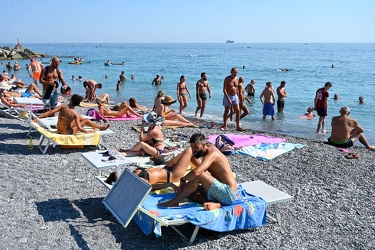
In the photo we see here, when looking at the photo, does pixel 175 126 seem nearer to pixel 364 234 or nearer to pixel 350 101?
pixel 364 234

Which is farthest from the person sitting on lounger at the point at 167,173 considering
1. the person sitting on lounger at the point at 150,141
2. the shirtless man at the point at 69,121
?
the shirtless man at the point at 69,121

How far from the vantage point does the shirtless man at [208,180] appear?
14.8 feet

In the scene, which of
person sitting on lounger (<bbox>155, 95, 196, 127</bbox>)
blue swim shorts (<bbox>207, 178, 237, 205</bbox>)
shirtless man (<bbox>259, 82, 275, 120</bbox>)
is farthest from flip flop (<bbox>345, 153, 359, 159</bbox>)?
shirtless man (<bbox>259, 82, 275, 120</bbox>)

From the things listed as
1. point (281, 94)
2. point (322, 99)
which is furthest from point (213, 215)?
point (281, 94)

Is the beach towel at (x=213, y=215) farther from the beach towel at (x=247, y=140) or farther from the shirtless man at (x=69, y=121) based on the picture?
the beach towel at (x=247, y=140)

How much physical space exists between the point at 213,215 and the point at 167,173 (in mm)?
1122

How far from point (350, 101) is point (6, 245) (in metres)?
20.3

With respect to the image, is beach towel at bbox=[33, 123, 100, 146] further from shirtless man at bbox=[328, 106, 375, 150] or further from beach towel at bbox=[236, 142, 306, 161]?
shirtless man at bbox=[328, 106, 375, 150]

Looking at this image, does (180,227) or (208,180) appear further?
(180,227)

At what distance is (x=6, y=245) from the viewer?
4.11 metres

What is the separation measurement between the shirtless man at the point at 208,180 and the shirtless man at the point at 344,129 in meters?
5.33

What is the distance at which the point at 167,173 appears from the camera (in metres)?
5.35

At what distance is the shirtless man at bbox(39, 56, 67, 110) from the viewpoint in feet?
31.8

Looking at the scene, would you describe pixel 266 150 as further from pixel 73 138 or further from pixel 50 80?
pixel 50 80
